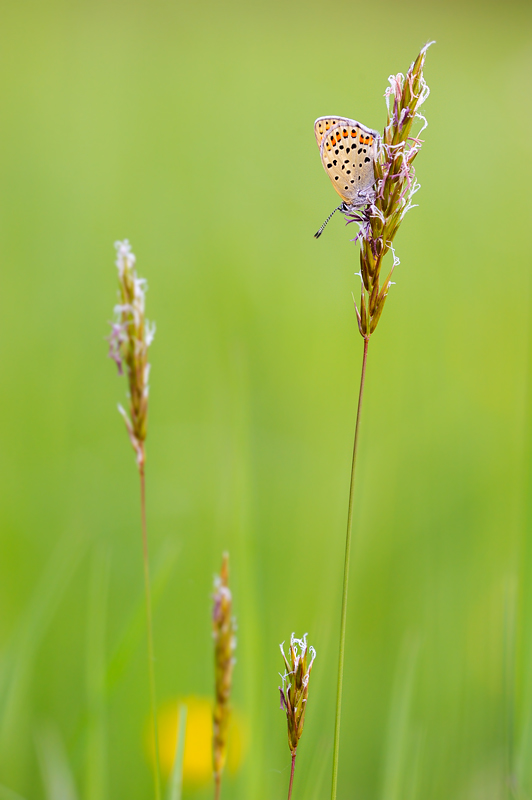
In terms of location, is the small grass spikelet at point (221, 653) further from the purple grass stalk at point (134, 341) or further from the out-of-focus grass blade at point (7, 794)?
the out-of-focus grass blade at point (7, 794)

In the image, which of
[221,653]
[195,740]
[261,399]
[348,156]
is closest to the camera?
[221,653]

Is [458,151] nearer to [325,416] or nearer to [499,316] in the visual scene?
[499,316]

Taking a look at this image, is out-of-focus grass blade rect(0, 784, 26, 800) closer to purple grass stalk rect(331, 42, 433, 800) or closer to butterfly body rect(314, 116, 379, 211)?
purple grass stalk rect(331, 42, 433, 800)

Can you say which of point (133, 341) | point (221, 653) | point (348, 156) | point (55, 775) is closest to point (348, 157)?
point (348, 156)

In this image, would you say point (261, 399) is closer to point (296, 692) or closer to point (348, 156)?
point (348, 156)

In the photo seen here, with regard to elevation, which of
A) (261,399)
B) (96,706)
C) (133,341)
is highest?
(133,341)

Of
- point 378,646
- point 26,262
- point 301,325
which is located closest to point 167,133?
point 26,262

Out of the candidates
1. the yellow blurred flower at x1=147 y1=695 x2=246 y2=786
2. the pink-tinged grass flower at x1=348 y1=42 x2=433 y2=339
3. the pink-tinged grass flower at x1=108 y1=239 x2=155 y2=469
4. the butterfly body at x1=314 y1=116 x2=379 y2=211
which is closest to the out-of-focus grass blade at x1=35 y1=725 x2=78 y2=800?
the yellow blurred flower at x1=147 y1=695 x2=246 y2=786

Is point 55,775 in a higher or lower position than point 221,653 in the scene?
lower
